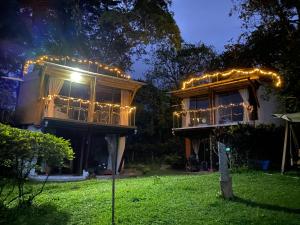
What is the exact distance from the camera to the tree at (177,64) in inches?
1314

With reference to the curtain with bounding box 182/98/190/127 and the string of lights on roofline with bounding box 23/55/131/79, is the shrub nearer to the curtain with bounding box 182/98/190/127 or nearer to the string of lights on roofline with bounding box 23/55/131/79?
the curtain with bounding box 182/98/190/127

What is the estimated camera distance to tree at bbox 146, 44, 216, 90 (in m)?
33.4

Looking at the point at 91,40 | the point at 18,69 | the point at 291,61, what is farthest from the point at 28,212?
the point at 91,40

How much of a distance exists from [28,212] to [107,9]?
838 inches

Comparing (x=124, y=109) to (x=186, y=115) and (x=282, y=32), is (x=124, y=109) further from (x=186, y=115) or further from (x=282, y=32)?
(x=282, y=32)

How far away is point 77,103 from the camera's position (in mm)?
20469

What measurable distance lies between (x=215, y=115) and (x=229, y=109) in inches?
41.0

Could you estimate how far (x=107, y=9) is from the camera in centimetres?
2633

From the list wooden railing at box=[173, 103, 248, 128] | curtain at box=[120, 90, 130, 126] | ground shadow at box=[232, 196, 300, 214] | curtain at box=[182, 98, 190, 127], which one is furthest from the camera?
curtain at box=[182, 98, 190, 127]

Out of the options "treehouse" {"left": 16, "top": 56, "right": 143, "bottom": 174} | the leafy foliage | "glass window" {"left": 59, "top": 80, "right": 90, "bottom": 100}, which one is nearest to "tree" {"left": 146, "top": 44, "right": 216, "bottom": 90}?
the leafy foliage

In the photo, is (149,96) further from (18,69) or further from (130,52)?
(18,69)

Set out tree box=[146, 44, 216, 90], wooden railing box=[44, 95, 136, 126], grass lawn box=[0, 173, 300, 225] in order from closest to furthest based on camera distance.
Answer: grass lawn box=[0, 173, 300, 225], wooden railing box=[44, 95, 136, 126], tree box=[146, 44, 216, 90]

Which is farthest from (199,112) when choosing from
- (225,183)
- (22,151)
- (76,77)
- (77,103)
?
(22,151)

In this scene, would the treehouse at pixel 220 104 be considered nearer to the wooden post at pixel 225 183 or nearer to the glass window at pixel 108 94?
the glass window at pixel 108 94
